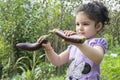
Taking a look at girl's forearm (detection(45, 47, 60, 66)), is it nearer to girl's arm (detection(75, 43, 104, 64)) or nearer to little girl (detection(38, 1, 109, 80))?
little girl (detection(38, 1, 109, 80))

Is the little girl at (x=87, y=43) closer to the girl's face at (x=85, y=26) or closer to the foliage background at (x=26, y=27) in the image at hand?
the girl's face at (x=85, y=26)

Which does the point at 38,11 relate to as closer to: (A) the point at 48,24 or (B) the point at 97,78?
(A) the point at 48,24

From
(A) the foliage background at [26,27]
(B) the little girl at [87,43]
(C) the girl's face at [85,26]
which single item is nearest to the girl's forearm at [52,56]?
(B) the little girl at [87,43]

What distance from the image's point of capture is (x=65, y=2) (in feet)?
26.0

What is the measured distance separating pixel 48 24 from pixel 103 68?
3.53 meters

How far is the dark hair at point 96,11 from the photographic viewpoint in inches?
84.4

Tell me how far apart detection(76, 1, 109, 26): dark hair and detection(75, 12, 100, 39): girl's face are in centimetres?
3

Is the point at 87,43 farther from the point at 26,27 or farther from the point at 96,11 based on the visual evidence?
the point at 26,27

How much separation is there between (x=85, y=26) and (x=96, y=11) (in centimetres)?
15

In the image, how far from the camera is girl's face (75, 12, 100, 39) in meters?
2.07

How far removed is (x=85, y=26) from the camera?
209 centimetres

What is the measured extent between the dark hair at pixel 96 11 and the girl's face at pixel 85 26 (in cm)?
3

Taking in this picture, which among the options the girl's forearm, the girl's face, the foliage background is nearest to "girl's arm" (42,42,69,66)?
the girl's forearm

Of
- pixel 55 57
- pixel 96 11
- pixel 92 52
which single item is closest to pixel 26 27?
pixel 55 57
